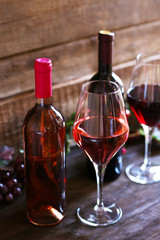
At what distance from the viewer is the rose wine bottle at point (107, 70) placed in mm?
913

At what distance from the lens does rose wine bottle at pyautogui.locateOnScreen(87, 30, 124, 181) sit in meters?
0.91

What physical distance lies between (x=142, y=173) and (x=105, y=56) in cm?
37

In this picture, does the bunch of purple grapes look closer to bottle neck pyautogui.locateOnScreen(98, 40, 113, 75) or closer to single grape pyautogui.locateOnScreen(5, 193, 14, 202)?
single grape pyautogui.locateOnScreen(5, 193, 14, 202)

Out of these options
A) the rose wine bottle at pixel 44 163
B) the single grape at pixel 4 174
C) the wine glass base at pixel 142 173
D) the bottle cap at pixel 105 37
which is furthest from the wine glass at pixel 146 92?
the single grape at pixel 4 174

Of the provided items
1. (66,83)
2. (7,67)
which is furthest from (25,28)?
(66,83)

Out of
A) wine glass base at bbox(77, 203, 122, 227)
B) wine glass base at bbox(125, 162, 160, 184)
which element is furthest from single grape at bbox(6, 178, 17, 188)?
wine glass base at bbox(125, 162, 160, 184)

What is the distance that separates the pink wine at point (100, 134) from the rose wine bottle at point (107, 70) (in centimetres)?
20

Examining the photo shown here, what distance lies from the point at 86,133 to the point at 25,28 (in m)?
0.44

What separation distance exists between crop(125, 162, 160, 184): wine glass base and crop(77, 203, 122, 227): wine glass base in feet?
Result: 0.48

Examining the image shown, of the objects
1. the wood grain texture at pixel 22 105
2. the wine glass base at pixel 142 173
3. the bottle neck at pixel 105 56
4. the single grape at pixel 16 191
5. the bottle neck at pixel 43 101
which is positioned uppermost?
the bottle neck at pixel 105 56

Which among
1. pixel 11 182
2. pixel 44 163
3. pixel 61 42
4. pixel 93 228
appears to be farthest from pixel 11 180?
pixel 61 42

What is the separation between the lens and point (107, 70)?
0.96 metres

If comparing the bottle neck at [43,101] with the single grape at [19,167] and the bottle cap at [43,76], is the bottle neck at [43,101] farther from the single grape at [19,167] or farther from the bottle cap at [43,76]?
the single grape at [19,167]

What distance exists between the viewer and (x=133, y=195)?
989 mm
